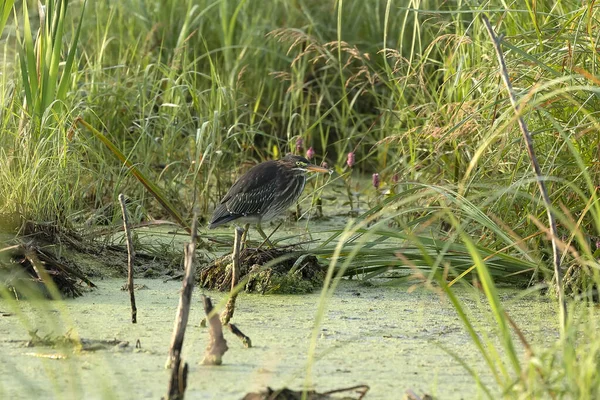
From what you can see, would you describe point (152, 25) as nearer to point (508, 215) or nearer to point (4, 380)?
point (508, 215)

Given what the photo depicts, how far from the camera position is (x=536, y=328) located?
4.10 m

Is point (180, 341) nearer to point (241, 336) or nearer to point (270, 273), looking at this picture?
point (241, 336)

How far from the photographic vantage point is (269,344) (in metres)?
3.82

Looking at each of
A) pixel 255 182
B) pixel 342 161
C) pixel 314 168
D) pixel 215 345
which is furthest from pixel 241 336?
pixel 342 161

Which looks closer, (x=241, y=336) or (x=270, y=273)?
(x=241, y=336)

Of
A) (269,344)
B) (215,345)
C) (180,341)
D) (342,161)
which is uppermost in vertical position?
(180,341)

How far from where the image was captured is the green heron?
562 centimetres

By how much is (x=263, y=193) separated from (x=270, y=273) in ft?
3.22

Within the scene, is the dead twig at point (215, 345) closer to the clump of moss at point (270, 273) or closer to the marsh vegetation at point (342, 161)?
the marsh vegetation at point (342, 161)

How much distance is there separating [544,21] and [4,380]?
309 cm

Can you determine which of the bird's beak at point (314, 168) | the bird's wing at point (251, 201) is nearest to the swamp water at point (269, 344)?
the bird's wing at point (251, 201)

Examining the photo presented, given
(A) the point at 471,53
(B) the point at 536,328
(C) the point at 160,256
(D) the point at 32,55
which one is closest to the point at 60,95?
(D) the point at 32,55

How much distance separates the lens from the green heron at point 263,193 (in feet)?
18.4

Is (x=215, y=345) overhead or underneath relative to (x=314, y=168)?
overhead
